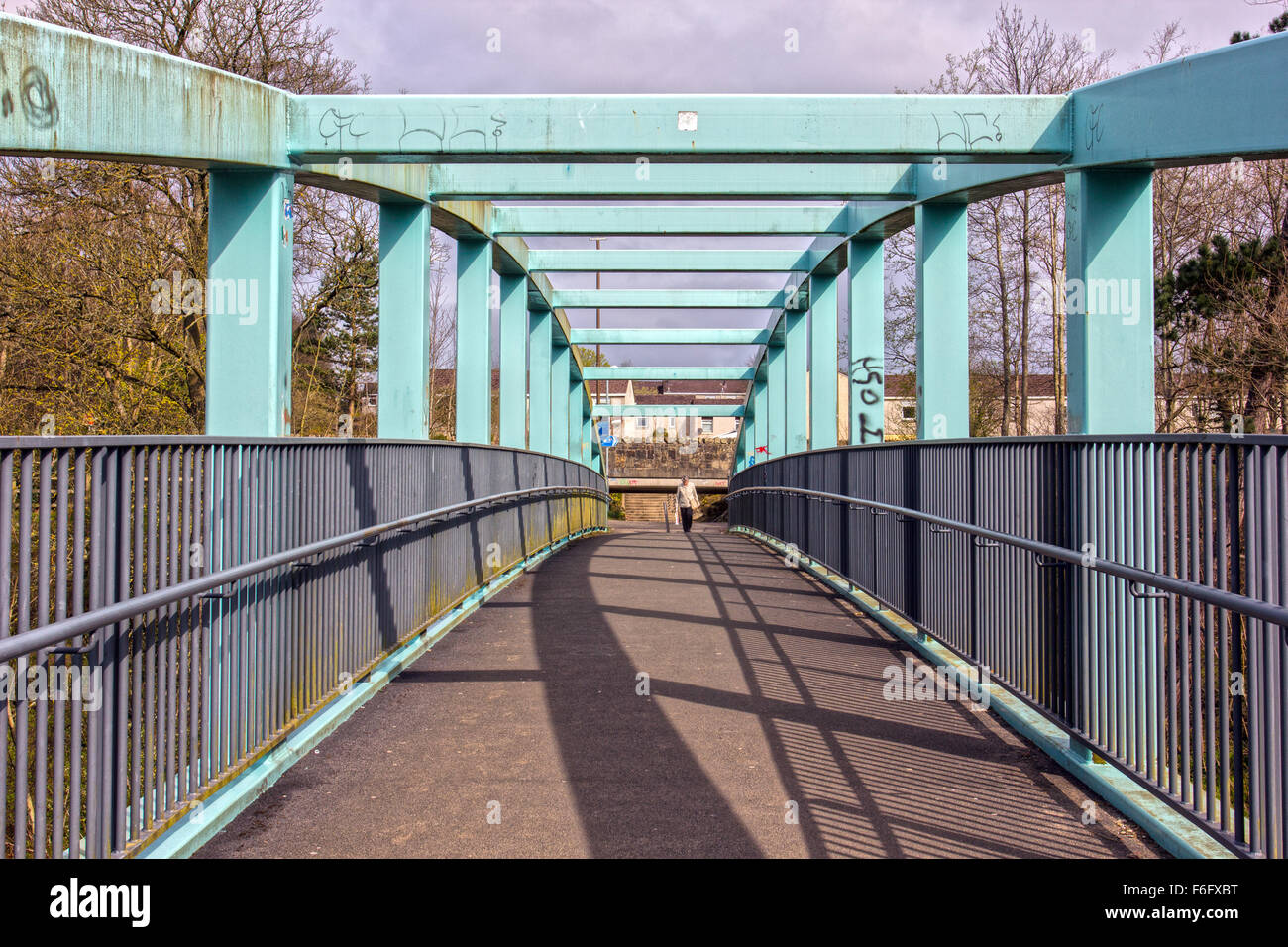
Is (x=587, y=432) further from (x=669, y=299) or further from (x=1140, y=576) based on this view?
(x=1140, y=576)

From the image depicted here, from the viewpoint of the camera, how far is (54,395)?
12211 mm

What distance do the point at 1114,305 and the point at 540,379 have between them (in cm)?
1390

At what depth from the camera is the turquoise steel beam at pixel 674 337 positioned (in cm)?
2339

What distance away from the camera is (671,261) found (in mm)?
16922

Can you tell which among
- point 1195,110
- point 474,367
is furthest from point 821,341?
point 1195,110

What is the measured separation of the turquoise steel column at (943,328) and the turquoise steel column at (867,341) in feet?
6.89

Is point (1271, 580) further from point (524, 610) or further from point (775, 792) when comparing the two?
point (524, 610)

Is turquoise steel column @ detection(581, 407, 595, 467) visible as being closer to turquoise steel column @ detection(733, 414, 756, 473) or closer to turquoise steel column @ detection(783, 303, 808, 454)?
turquoise steel column @ detection(733, 414, 756, 473)

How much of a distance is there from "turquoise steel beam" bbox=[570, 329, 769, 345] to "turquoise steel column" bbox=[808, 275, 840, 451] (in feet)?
19.2

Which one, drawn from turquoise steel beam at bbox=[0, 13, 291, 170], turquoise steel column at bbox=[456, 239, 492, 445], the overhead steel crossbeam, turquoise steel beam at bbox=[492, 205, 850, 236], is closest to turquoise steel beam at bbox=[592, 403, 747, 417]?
turquoise steel beam at bbox=[492, 205, 850, 236]

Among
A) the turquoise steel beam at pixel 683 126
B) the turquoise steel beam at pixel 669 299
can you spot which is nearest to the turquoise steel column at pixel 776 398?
the turquoise steel beam at pixel 669 299

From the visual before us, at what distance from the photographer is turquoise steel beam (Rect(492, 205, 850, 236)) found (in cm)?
1396
